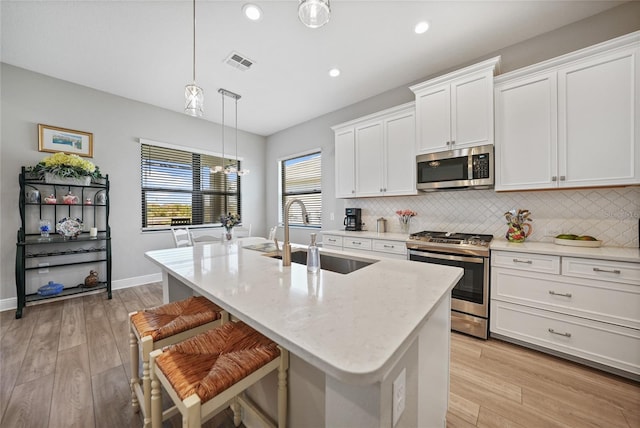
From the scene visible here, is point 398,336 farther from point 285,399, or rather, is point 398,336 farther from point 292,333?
point 285,399

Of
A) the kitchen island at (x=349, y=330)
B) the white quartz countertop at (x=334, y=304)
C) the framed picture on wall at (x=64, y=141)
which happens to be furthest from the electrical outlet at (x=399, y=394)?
the framed picture on wall at (x=64, y=141)

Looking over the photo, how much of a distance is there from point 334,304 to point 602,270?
86.3 inches

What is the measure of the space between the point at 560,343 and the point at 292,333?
244cm

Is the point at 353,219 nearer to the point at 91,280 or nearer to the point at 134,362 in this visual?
the point at 134,362

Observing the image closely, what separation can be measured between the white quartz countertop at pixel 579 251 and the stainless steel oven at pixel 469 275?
0.54 feet

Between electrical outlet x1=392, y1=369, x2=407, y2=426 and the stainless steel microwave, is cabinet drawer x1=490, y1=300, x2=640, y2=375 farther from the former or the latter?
electrical outlet x1=392, y1=369, x2=407, y2=426

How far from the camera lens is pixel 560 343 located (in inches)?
75.2

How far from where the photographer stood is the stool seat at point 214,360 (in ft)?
2.75

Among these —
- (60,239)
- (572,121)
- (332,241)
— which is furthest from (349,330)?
(60,239)

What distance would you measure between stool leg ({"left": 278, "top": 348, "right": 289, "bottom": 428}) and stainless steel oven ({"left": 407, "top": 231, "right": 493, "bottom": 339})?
1919 mm

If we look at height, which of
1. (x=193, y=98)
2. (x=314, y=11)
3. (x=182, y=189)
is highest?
(x=314, y=11)

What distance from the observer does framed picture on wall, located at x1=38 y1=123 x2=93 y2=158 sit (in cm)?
307

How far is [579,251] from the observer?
1873mm

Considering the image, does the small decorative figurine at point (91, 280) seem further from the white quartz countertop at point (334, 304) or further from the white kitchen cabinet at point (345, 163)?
the white kitchen cabinet at point (345, 163)
